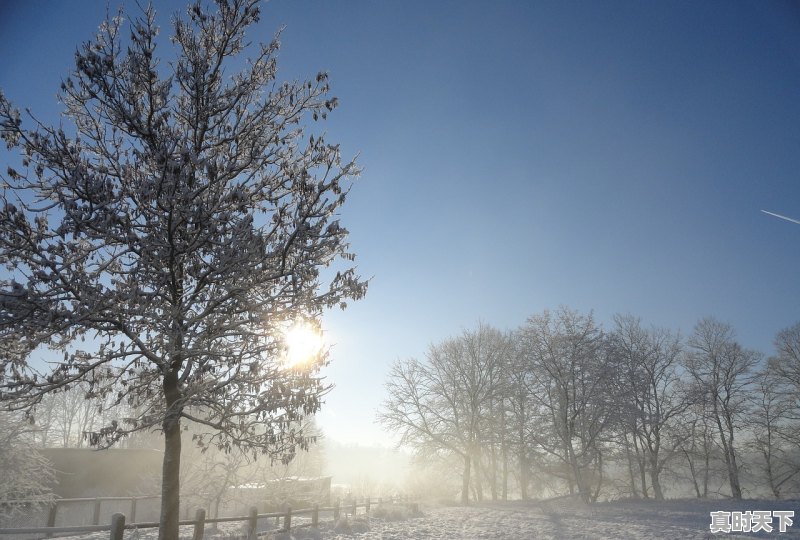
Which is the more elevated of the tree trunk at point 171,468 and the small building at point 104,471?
the tree trunk at point 171,468

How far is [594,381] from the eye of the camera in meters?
25.1

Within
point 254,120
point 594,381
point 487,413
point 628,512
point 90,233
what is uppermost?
point 254,120

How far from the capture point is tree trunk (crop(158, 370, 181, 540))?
21.8 ft

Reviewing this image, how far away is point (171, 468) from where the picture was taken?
22.6ft

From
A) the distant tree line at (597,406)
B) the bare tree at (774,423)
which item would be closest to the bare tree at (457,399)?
the distant tree line at (597,406)

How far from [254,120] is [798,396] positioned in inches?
1467

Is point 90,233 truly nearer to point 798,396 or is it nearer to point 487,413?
point 487,413

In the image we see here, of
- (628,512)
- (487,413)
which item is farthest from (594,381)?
(487,413)

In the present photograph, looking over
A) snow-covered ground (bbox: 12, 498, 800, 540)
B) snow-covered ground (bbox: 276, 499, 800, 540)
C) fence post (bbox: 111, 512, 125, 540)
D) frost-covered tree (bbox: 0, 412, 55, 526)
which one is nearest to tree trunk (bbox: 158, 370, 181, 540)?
fence post (bbox: 111, 512, 125, 540)

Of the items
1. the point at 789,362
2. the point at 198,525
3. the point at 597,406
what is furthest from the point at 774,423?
the point at 198,525

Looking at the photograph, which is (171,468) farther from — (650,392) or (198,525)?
(650,392)

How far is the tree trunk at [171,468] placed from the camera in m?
6.63

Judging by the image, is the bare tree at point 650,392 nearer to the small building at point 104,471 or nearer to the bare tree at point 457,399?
the bare tree at point 457,399

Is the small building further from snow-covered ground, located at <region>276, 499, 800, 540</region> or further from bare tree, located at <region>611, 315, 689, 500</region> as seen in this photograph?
bare tree, located at <region>611, 315, 689, 500</region>
